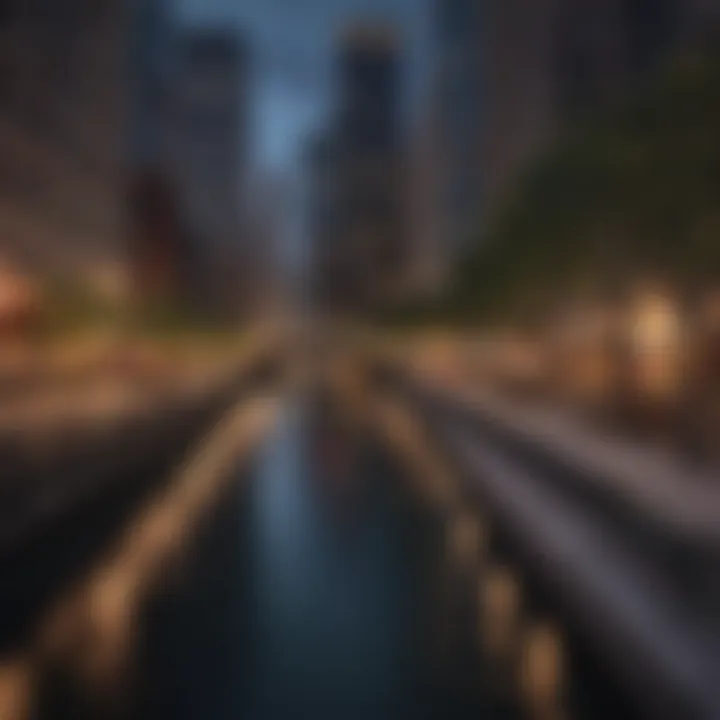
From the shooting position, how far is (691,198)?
974 inches

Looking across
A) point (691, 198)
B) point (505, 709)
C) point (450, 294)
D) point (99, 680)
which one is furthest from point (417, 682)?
point (450, 294)

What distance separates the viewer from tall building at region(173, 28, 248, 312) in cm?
10012

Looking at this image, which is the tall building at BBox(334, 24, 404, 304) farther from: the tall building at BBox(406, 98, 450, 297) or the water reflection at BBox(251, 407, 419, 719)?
the water reflection at BBox(251, 407, 419, 719)

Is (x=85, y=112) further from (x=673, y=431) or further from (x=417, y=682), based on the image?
(x=417, y=682)

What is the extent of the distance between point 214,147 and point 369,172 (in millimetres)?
52579

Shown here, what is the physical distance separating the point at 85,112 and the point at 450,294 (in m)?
25.4

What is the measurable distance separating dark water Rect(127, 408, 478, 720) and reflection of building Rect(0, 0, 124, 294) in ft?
145

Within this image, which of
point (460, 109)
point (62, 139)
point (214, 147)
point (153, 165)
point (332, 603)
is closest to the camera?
point (332, 603)

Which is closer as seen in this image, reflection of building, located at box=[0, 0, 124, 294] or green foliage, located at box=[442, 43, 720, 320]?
green foliage, located at box=[442, 43, 720, 320]

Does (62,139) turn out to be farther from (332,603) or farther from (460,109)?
(332,603)

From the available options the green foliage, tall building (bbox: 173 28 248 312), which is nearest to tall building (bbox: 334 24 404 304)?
tall building (bbox: 173 28 248 312)

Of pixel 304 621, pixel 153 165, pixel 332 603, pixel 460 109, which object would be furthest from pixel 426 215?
pixel 304 621

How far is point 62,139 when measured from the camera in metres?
67.4

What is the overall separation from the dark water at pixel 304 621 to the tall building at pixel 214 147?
82731 millimetres
